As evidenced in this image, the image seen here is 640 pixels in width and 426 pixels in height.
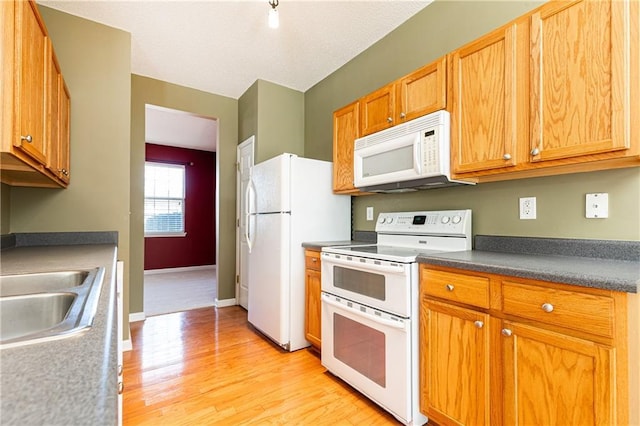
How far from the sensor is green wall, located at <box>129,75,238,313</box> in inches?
131

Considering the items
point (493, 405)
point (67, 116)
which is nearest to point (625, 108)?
point (493, 405)

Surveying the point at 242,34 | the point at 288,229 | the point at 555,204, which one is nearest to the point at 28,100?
the point at 288,229

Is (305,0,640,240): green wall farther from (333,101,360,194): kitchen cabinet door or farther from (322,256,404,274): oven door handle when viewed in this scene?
(322,256,404,274): oven door handle

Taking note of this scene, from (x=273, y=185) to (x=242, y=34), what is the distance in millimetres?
1351

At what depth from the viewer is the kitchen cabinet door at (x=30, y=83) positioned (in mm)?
1190

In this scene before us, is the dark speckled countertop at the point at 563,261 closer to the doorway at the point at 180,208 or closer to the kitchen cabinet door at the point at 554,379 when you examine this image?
the kitchen cabinet door at the point at 554,379

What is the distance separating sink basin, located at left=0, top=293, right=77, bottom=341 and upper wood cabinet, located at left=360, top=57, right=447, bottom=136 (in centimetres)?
196

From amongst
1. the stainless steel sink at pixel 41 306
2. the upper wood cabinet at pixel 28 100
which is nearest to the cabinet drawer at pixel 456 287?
the stainless steel sink at pixel 41 306

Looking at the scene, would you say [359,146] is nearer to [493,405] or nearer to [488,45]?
[488,45]

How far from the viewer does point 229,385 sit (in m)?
2.02

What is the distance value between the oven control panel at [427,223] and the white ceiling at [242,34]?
1.59 metres

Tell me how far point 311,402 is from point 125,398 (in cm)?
115

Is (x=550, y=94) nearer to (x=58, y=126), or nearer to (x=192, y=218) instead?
(x=58, y=126)

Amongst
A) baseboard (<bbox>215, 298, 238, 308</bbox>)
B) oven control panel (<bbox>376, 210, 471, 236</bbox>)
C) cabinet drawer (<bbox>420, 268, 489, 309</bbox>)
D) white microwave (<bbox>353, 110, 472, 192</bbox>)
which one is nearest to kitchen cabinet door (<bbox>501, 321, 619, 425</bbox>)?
cabinet drawer (<bbox>420, 268, 489, 309</bbox>)
